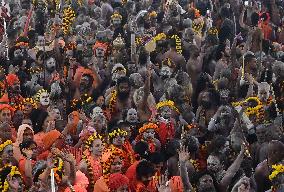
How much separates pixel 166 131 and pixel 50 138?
1531mm

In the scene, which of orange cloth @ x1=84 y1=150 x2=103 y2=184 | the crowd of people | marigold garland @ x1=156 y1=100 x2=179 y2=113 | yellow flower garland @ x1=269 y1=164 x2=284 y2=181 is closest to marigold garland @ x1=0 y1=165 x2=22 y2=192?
the crowd of people

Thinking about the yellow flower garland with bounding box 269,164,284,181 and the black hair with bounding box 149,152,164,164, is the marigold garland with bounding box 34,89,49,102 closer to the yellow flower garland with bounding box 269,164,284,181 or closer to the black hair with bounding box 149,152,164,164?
the black hair with bounding box 149,152,164,164

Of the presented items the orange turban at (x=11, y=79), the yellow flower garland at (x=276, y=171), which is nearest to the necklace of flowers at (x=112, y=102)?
the orange turban at (x=11, y=79)

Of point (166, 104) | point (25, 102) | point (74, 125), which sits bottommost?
point (74, 125)

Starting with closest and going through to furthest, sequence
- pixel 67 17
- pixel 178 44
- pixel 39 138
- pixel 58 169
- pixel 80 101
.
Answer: pixel 58 169
pixel 39 138
pixel 80 101
pixel 178 44
pixel 67 17

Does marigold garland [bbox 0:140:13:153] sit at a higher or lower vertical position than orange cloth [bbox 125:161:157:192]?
higher

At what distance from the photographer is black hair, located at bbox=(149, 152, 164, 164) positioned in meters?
10.2

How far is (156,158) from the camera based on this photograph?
403 inches

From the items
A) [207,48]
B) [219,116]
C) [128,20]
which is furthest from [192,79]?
[128,20]

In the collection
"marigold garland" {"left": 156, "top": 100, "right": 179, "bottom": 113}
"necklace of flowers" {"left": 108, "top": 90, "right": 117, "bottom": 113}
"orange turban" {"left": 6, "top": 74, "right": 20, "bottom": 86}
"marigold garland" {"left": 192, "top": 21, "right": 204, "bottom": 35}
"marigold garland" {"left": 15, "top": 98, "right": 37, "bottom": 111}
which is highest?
"marigold garland" {"left": 192, "top": 21, "right": 204, "bottom": 35}

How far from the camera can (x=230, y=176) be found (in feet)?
31.8

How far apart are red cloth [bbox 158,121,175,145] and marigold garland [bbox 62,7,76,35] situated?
5085 millimetres

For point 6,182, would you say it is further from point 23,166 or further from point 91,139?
point 91,139

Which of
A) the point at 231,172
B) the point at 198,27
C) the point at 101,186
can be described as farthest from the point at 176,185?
the point at 198,27
